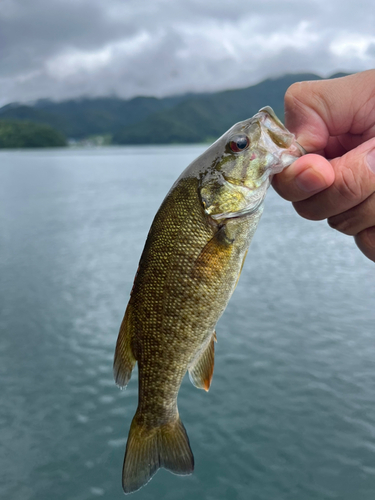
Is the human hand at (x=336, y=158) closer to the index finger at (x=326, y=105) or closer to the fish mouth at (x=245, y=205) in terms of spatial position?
the index finger at (x=326, y=105)

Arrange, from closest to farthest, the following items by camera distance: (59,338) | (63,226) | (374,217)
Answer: (374,217), (59,338), (63,226)

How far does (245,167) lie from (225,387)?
5.94m

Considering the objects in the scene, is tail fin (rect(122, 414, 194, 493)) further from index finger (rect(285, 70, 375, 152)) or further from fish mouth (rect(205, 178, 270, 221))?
index finger (rect(285, 70, 375, 152))

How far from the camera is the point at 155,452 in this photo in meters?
2.85

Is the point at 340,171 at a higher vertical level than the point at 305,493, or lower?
higher

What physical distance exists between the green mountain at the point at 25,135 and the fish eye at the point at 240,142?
123 meters

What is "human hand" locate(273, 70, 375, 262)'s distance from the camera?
2.57 meters

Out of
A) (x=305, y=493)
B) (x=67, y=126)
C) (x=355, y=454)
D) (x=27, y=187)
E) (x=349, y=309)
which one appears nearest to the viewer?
(x=305, y=493)

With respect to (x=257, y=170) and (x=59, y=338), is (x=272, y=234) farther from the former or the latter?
(x=257, y=170)

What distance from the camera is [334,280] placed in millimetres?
12336

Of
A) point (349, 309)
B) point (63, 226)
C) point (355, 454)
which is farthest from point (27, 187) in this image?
point (355, 454)

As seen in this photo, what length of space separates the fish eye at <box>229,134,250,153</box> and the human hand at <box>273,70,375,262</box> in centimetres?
30

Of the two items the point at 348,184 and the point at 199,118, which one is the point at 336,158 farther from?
the point at 199,118

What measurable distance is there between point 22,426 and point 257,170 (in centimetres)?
622
